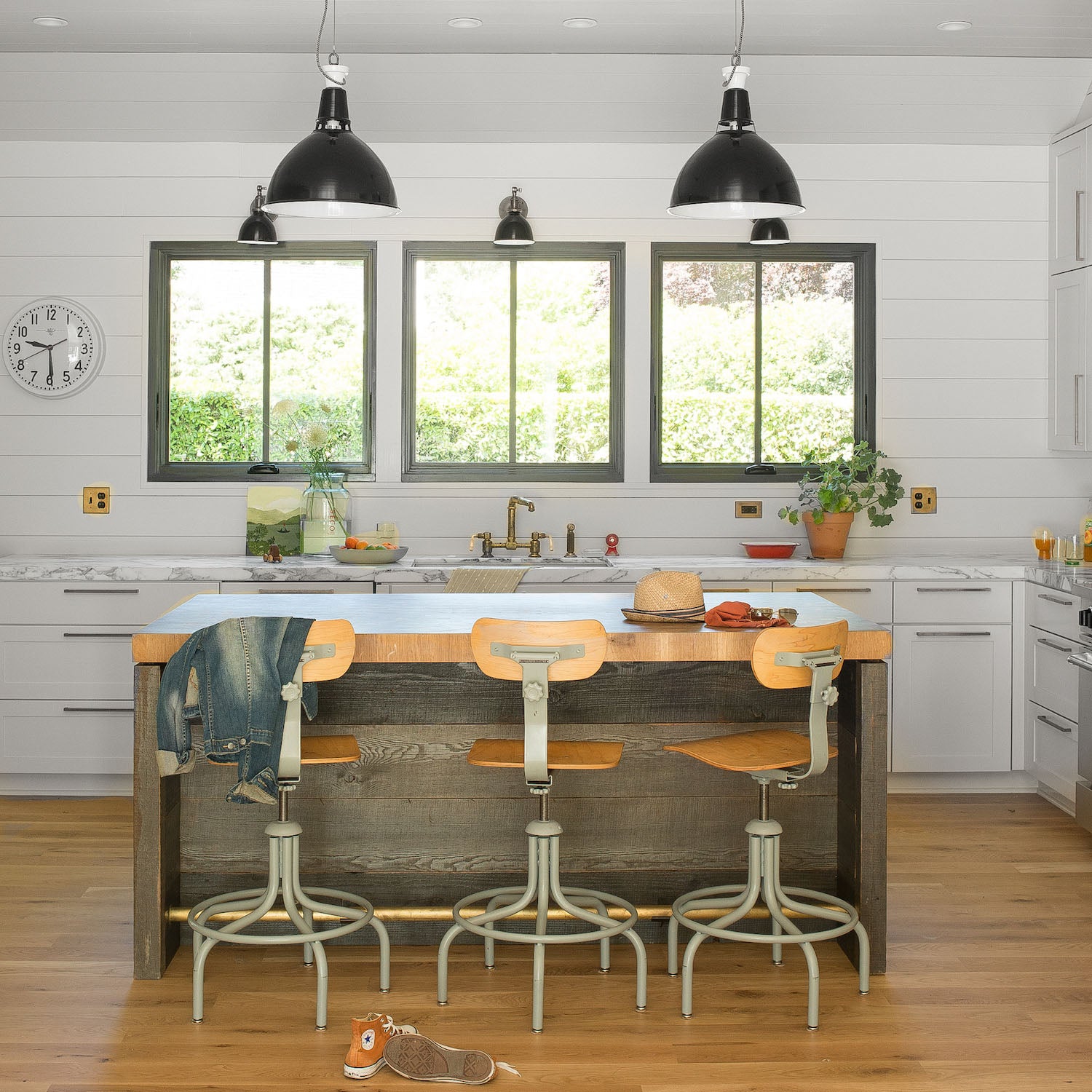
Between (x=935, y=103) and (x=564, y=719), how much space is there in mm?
3488

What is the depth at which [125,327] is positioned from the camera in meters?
5.69

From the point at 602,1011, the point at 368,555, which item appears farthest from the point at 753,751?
the point at 368,555

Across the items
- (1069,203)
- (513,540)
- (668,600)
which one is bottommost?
(668,600)

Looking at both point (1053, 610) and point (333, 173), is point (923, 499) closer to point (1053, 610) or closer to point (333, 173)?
point (1053, 610)

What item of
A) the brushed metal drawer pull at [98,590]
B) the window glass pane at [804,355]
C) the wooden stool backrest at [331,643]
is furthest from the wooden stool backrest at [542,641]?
the window glass pane at [804,355]

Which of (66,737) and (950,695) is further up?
(950,695)

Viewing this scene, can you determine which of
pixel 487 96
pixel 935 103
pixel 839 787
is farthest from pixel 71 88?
pixel 839 787

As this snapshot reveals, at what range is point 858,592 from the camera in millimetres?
5203

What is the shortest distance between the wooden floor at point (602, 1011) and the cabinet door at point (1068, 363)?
2293mm

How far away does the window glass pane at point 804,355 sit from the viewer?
19.1 ft

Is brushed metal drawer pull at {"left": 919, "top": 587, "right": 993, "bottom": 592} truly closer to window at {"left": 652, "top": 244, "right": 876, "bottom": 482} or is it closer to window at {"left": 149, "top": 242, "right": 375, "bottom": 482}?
window at {"left": 652, "top": 244, "right": 876, "bottom": 482}

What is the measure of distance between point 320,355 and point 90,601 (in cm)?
153

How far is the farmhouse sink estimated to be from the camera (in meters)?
5.27

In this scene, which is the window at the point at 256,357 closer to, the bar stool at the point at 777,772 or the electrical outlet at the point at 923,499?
the electrical outlet at the point at 923,499
